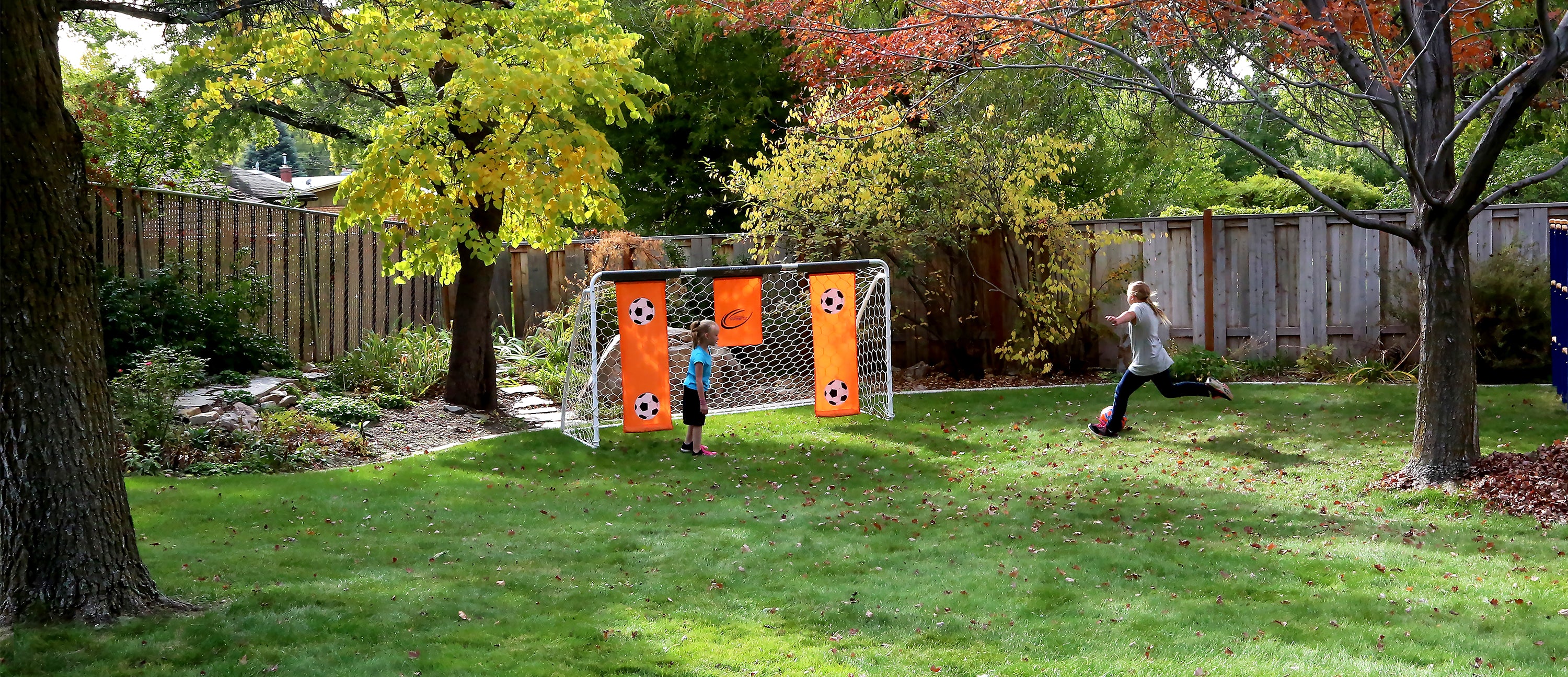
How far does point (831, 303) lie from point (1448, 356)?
16.5 ft

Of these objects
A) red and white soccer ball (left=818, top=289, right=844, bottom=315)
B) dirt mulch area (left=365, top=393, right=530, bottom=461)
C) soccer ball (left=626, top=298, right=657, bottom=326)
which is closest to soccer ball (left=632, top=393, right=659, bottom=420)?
soccer ball (left=626, top=298, right=657, bottom=326)

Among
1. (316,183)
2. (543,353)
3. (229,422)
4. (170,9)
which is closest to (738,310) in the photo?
(229,422)

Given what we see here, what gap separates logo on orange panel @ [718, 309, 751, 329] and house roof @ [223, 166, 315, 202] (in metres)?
22.0

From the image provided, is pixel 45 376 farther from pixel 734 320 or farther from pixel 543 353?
pixel 543 353

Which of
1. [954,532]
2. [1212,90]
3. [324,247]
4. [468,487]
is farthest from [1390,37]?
[324,247]

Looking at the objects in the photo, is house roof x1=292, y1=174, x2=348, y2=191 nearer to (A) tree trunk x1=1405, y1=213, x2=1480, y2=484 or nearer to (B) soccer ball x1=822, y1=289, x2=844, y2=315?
(B) soccer ball x1=822, y1=289, x2=844, y2=315

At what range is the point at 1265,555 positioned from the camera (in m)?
6.11

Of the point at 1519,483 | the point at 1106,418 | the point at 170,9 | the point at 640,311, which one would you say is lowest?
the point at 1519,483

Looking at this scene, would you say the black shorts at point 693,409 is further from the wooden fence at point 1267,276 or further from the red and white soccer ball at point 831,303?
the wooden fence at point 1267,276

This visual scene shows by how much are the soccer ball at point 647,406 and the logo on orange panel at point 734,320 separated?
98 centimetres

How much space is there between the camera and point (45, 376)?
464cm

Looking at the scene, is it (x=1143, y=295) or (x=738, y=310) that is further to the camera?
(x=738, y=310)

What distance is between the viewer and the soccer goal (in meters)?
10.1

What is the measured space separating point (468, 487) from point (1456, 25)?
25.7 feet
